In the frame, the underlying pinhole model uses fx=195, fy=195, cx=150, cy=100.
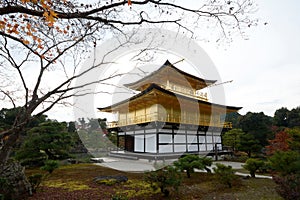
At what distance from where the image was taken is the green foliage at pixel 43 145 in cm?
1346

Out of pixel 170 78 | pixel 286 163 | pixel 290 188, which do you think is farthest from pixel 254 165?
pixel 170 78

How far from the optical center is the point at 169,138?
15.6 metres

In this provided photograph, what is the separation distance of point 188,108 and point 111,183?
426 inches

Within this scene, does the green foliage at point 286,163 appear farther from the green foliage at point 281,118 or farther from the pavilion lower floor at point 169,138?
the green foliage at point 281,118

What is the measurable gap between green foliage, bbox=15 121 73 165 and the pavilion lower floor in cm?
559

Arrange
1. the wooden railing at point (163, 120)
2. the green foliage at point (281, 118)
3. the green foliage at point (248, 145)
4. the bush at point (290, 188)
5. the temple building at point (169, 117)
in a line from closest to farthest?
the bush at point (290, 188), the wooden railing at point (163, 120), the temple building at point (169, 117), the green foliage at point (248, 145), the green foliage at point (281, 118)

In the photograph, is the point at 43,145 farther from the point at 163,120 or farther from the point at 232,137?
the point at 232,137

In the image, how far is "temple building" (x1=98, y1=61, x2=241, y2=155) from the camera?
49.3ft

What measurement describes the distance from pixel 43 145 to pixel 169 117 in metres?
9.51

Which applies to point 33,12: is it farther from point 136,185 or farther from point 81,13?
point 136,185

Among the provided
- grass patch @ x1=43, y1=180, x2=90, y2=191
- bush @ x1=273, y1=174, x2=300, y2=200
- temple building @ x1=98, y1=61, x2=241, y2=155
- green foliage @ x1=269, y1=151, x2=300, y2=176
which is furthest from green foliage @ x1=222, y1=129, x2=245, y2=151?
grass patch @ x1=43, y1=180, x2=90, y2=191

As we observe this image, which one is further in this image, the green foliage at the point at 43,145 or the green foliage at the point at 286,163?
the green foliage at the point at 43,145

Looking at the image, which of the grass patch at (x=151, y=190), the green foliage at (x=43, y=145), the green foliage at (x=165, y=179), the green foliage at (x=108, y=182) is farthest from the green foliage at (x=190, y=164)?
the green foliage at (x=43, y=145)

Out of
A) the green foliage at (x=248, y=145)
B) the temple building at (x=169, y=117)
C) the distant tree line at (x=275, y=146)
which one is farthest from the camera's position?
the green foliage at (x=248, y=145)
